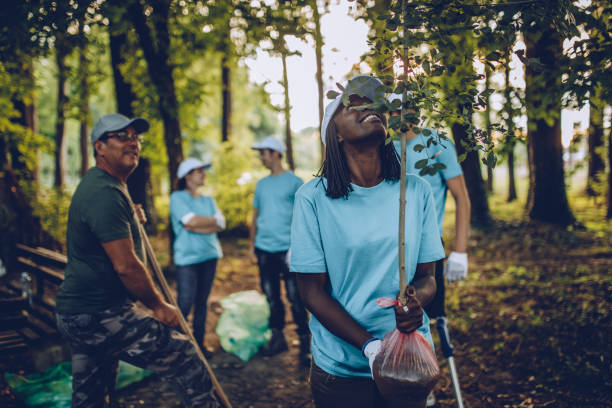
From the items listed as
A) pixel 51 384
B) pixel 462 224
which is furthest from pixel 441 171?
pixel 51 384

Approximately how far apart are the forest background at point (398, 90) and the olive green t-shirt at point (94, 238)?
1009 mm

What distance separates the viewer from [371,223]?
182cm

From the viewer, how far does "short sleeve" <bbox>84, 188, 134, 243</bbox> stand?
2.50 metres

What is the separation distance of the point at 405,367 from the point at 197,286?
12.3ft

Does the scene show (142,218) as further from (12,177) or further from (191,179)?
(12,177)

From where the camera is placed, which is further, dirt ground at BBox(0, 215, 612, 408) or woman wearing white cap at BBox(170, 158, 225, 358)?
woman wearing white cap at BBox(170, 158, 225, 358)

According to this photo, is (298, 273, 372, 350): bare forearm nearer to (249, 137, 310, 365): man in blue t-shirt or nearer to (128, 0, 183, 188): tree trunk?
(249, 137, 310, 365): man in blue t-shirt

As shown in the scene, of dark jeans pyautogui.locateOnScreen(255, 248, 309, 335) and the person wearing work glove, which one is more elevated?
the person wearing work glove

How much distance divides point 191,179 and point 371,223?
3.63 m

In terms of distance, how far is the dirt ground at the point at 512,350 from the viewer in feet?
12.4

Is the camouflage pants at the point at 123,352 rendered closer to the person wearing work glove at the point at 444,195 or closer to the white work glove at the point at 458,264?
the person wearing work glove at the point at 444,195

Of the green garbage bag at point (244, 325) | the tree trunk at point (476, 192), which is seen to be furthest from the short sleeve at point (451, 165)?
the tree trunk at point (476, 192)

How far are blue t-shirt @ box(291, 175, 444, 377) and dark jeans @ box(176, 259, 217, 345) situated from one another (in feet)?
10.2

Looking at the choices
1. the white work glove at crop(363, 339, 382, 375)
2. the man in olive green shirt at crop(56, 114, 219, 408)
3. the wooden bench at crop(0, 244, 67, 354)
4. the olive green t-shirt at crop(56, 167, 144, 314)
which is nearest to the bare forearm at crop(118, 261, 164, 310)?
the man in olive green shirt at crop(56, 114, 219, 408)
